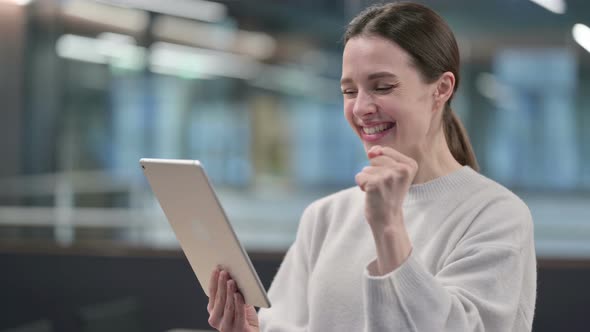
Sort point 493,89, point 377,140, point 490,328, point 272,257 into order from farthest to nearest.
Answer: point 493,89 < point 272,257 < point 377,140 < point 490,328

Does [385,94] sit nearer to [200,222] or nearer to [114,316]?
[200,222]

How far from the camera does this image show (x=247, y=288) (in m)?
1.44

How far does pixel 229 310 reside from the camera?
1505mm

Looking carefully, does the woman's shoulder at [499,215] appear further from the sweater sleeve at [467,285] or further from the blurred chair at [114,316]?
the blurred chair at [114,316]

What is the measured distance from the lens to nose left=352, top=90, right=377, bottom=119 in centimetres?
142

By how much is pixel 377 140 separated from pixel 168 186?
0.39m

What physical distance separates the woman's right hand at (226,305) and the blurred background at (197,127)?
6.77ft

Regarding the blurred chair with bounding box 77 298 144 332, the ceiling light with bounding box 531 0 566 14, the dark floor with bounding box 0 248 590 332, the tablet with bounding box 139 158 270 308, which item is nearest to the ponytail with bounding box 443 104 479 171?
the tablet with bounding box 139 158 270 308

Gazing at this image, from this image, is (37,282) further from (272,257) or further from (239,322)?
(239,322)

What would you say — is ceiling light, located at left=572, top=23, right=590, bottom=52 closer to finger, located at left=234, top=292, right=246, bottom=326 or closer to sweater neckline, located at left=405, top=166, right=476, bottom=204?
sweater neckline, located at left=405, top=166, right=476, bottom=204

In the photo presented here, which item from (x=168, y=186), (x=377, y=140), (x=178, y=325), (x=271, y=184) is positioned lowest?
(x=178, y=325)

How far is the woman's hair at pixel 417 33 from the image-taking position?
4.71 ft

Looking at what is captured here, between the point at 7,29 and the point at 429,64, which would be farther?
the point at 7,29

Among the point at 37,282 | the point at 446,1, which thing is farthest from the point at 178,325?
the point at 446,1
